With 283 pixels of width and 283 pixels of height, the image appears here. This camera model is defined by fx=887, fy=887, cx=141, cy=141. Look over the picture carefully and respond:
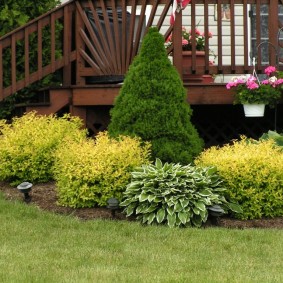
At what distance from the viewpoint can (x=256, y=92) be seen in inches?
428

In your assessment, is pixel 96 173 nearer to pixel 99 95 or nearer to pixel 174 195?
pixel 174 195

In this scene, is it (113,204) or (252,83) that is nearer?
(113,204)

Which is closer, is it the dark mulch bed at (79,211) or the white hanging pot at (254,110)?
the dark mulch bed at (79,211)

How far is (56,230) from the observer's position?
27.4 ft

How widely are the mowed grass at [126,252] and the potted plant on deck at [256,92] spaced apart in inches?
106

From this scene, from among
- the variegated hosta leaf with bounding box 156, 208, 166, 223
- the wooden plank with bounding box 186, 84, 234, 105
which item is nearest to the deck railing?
the wooden plank with bounding box 186, 84, 234, 105

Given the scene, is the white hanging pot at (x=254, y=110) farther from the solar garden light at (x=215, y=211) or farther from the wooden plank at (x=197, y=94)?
the solar garden light at (x=215, y=211)

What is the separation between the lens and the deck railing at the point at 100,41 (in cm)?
1139

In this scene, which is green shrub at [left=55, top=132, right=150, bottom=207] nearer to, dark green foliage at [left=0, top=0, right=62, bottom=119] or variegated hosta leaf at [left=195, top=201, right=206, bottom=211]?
variegated hosta leaf at [left=195, top=201, right=206, bottom=211]

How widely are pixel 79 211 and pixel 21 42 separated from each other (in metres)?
3.36

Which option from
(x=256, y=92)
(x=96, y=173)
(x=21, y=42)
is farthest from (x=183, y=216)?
(x=21, y=42)

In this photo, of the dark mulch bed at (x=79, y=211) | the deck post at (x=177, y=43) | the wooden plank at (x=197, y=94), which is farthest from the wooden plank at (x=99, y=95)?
the dark mulch bed at (x=79, y=211)

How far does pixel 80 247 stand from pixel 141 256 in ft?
2.01

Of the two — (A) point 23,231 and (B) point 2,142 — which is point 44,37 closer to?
(B) point 2,142
